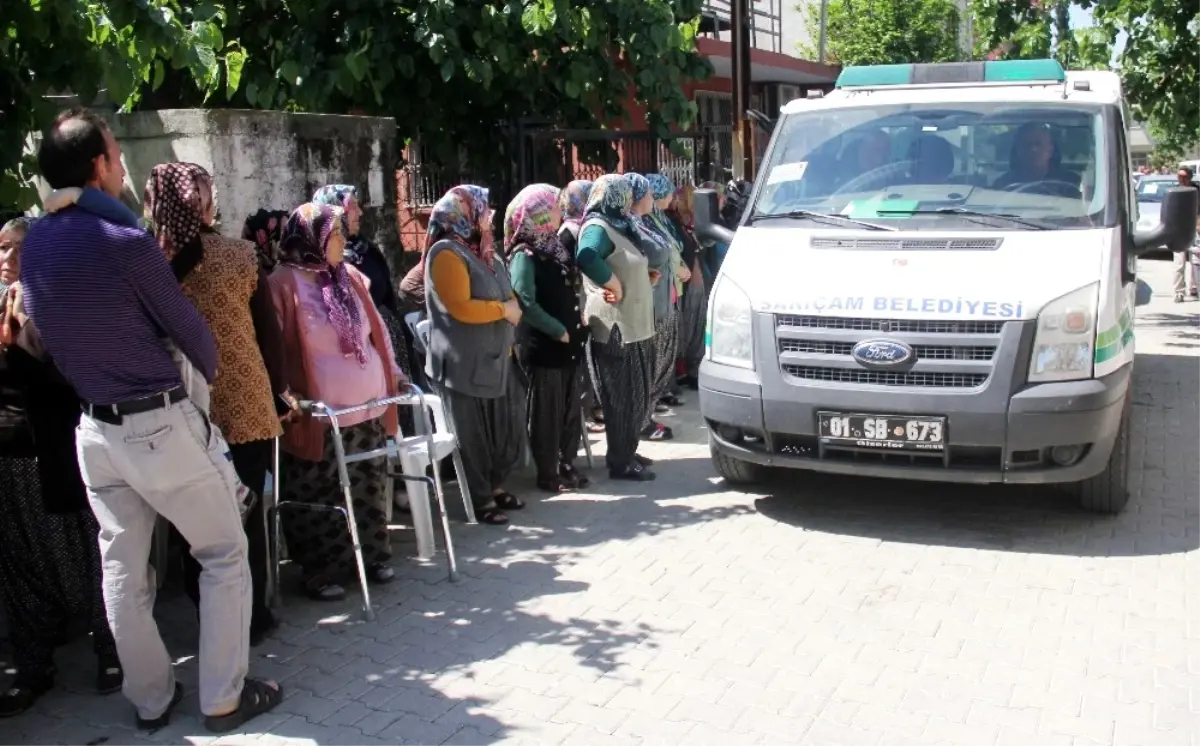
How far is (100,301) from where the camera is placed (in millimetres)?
3555

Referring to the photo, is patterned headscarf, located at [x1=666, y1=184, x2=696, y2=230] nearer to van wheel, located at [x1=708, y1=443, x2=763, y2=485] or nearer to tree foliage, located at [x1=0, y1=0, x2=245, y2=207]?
van wheel, located at [x1=708, y1=443, x2=763, y2=485]

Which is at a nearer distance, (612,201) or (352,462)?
(352,462)

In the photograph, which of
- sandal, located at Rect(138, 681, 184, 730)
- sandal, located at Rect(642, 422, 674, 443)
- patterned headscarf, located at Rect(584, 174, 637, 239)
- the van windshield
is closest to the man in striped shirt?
sandal, located at Rect(138, 681, 184, 730)

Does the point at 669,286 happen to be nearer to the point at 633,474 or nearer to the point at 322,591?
the point at 633,474

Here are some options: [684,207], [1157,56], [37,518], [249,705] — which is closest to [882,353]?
[249,705]

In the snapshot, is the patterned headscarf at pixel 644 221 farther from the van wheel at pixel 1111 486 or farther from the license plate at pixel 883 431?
the van wheel at pixel 1111 486

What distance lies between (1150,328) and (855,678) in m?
10.7

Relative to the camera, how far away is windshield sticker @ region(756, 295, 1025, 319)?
5.43 meters

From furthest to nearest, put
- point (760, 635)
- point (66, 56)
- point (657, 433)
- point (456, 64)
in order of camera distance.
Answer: point (456, 64) < point (657, 433) < point (66, 56) < point (760, 635)

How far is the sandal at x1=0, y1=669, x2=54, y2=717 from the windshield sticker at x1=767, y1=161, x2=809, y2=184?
454 centimetres

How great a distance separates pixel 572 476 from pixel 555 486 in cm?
20

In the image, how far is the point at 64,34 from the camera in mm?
4750

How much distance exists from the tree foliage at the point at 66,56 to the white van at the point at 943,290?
298 centimetres

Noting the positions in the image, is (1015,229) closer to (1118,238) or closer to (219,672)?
(1118,238)
